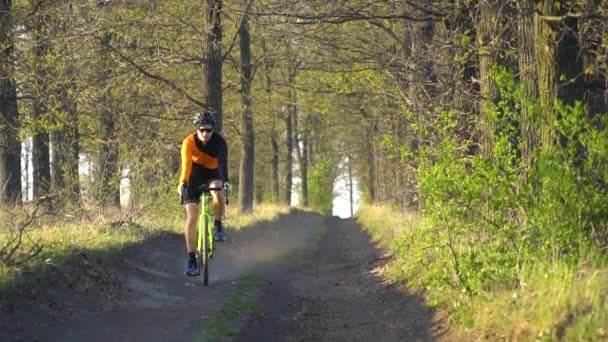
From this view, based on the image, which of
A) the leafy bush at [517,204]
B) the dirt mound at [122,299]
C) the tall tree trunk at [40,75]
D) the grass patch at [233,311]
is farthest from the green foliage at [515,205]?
the tall tree trunk at [40,75]

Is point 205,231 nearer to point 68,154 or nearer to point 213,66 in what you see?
point 68,154

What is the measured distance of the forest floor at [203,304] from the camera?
9859mm

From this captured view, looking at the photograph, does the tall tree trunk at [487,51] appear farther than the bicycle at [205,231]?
No

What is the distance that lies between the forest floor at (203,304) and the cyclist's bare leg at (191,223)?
0.74 meters

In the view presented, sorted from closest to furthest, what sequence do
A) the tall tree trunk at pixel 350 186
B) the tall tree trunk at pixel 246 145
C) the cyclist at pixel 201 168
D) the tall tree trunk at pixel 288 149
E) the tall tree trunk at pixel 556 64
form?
the tall tree trunk at pixel 556 64 → the cyclist at pixel 201 168 → the tall tree trunk at pixel 246 145 → the tall tree trunk at pixel 288 149 → the tall tree trunk at pixel 350 186

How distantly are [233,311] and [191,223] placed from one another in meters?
2.22

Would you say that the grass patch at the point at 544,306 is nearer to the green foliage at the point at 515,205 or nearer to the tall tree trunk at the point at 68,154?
the green foliage at the point at 515,205

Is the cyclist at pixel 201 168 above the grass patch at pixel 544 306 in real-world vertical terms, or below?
above

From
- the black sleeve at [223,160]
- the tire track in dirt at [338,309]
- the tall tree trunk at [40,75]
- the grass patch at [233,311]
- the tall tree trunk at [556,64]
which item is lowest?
the tire track in dirt at [338,309]

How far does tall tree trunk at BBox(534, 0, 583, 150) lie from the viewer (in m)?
9.98

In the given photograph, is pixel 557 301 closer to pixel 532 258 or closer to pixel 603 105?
pixel 532 258

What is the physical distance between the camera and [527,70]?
11.0 metres

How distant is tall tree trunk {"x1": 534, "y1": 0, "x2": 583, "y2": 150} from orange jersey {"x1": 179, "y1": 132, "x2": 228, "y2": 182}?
15.9 feet

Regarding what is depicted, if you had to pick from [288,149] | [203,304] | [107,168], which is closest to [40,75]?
[107,168]
